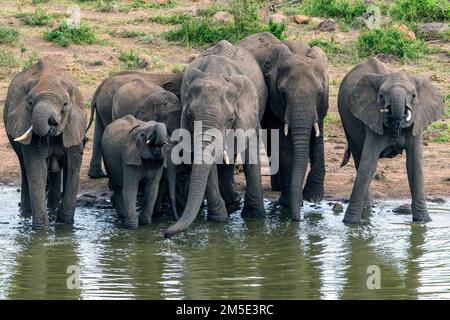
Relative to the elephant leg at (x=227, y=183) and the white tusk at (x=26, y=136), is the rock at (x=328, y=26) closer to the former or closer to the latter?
the elephant leg at (x=227, y=183)

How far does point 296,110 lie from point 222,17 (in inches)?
259

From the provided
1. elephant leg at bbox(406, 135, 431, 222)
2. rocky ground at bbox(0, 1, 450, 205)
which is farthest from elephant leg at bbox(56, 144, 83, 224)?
elephant leg at bbox(406, 135, 431, 222)

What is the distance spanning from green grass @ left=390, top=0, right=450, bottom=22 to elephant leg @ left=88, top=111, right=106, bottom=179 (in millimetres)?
6159

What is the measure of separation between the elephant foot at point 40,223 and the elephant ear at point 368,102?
3.21 meters

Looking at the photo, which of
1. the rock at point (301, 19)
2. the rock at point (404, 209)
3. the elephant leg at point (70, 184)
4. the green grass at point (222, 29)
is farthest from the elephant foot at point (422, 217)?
the rock at point (301, 19)

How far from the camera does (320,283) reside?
14.0 meters

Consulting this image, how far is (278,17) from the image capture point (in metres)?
22.6

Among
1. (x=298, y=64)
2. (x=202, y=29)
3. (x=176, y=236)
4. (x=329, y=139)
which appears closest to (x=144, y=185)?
(x=176, y=236)

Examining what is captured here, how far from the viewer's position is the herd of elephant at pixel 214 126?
15.2 m

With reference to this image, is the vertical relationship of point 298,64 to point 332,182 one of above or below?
above

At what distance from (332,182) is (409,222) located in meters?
1.78
